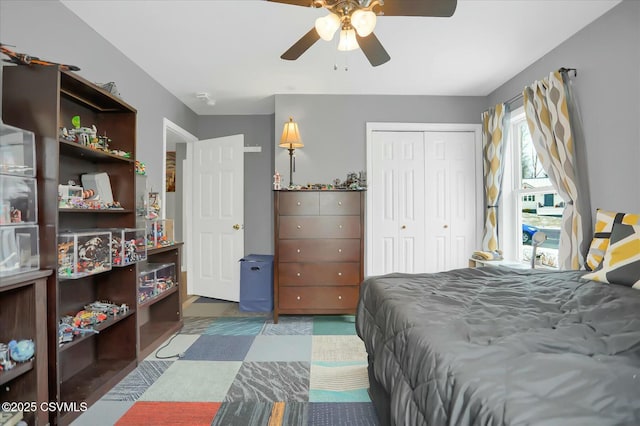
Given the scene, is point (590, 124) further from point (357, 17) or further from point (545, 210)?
point (357, 17)

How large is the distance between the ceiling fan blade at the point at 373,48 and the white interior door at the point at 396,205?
1.82 m

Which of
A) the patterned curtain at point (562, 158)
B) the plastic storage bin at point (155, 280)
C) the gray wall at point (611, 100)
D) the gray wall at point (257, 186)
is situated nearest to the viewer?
the gray wall at point (611, 100)

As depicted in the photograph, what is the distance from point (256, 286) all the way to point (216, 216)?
1.15 metres

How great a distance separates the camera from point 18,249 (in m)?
1.52

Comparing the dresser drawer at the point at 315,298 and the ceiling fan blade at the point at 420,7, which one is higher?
the ceiling fan blade at the point at 420,7

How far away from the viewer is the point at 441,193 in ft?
12.9

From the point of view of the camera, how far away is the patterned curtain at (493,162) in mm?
3504

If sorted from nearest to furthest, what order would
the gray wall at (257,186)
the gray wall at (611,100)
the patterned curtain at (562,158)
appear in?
the gray wall at (611,100), the patterned curtain at (562,158), the gray wall at (257,186)

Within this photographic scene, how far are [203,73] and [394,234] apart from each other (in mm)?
2706

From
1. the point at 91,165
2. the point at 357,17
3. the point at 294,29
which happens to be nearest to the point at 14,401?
the point at 91,165

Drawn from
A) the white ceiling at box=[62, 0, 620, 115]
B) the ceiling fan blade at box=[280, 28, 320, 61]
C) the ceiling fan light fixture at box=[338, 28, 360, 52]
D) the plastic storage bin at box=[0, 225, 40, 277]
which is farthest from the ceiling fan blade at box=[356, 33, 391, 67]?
the plastic storage bin at box=[0, 225, 40, 277]

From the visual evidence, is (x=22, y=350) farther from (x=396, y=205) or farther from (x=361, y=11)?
(x=396, y=205)

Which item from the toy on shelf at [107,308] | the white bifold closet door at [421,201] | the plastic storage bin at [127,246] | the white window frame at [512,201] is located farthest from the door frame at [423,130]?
the toy on shelf at [107,308]

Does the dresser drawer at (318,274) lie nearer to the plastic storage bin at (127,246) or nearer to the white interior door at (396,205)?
the white interior door at (396,205)
